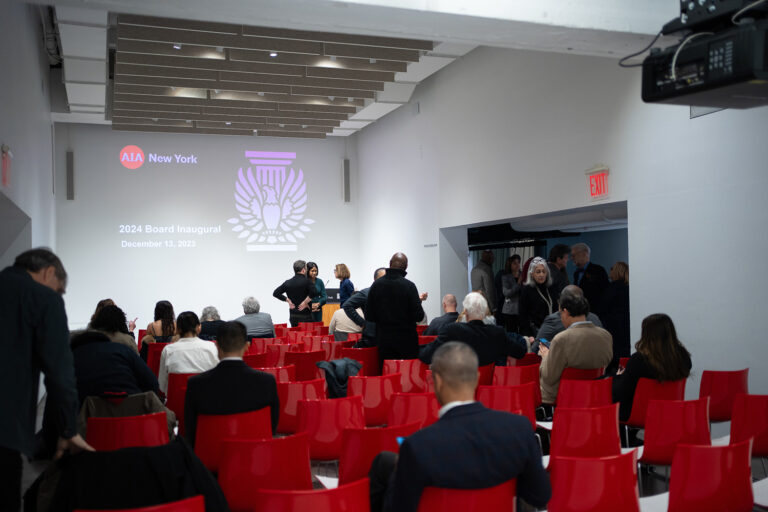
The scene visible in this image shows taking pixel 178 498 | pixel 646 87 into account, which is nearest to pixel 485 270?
pixel 646 87

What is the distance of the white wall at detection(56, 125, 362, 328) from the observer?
13.4 metres

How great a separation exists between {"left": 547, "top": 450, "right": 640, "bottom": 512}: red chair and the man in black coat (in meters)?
3.73

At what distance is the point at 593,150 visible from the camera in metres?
7.82

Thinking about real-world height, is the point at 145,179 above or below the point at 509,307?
above

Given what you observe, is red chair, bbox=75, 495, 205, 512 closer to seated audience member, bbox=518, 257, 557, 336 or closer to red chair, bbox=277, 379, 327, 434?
red chair, bbox=277, 379, 327, 434

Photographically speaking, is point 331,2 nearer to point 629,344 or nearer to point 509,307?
point 629,344

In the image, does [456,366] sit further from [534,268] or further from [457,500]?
[534,268]

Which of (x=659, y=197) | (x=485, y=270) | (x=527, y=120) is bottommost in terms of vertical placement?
(x=485, y=270)

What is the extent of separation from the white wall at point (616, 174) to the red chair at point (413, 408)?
332 cm

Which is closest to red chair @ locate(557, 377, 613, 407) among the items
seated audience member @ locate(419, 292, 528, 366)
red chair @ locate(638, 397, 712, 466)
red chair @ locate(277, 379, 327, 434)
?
red chair @ locate(638, 397, 712, 466)

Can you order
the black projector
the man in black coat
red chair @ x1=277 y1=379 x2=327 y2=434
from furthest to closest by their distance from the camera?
the man in black coat → red chair @ x1=277 y1=379 x2=327 y2=434 → the black projector

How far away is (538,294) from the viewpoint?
764 centimetres

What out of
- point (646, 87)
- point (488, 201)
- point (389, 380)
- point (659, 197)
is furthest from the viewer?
point (488, 201)

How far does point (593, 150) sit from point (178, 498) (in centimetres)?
665
